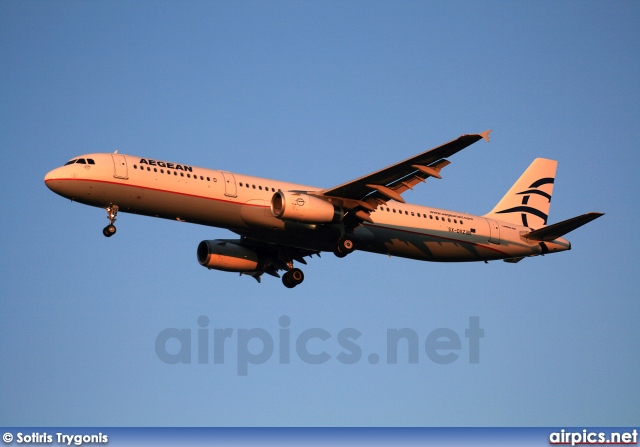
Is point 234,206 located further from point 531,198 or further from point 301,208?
point 531,198

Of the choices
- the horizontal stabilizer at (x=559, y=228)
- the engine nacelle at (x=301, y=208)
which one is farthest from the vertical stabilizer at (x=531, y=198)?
the engine nacelle at (x=301, y=208)

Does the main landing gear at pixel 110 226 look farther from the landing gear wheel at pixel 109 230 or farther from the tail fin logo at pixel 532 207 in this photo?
the tail fin logo at pixel 532 207

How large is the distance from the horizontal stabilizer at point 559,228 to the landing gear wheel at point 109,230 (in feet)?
73.3

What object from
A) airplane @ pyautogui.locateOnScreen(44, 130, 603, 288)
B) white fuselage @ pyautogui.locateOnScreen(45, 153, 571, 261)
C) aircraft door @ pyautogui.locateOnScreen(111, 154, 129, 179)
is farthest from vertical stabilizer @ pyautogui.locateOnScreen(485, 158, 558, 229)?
aircraft door @ pyautogui.locateOnScreen(111, 154, 129, 179)

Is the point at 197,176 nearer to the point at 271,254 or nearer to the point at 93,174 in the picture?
the point at 93,174

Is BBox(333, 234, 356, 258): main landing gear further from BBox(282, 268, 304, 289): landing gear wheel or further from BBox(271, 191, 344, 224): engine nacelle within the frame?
BBox(282, 268, 304, 289): landing gear wheel

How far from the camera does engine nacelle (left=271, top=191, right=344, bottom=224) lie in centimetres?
4972

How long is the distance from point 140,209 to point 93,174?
8.85 ft

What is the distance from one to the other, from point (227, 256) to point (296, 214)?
8715 mm

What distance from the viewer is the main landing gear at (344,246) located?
2076 inches

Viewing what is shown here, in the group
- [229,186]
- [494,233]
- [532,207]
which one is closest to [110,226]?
[229,186]

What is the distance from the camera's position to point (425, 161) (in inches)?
1928

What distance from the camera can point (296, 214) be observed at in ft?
163

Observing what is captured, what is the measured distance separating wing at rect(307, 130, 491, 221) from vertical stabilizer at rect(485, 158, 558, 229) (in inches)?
435
